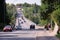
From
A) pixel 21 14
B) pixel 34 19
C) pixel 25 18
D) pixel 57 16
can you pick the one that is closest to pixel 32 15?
pixel 34 19

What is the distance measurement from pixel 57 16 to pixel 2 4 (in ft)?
148

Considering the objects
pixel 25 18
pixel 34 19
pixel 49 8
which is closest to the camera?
pixel 49 8

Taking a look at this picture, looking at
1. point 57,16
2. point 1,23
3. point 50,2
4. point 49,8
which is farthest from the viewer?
point 1,23

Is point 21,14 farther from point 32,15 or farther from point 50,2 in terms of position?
point 50,2

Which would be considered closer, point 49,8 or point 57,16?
point 57,16

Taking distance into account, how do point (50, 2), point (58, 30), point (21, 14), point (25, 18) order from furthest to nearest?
point (21, 14)
point (25, 18)
point (50, 2)
point (58, 30)

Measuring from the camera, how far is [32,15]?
163875 millimetres

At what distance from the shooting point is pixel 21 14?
195250mm

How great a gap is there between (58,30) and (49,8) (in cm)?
965

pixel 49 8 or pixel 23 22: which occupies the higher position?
pixel 49 8

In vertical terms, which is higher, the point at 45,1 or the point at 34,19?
the point at 45,1

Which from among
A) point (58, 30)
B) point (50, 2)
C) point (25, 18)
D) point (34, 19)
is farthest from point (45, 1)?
point (25, 18)

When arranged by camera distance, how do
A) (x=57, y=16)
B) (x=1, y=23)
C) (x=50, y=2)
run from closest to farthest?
(x=57, y=16)
(x=50, y=2)
(x=1, y=23)

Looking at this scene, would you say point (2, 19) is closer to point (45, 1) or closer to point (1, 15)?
point (1, 15)
